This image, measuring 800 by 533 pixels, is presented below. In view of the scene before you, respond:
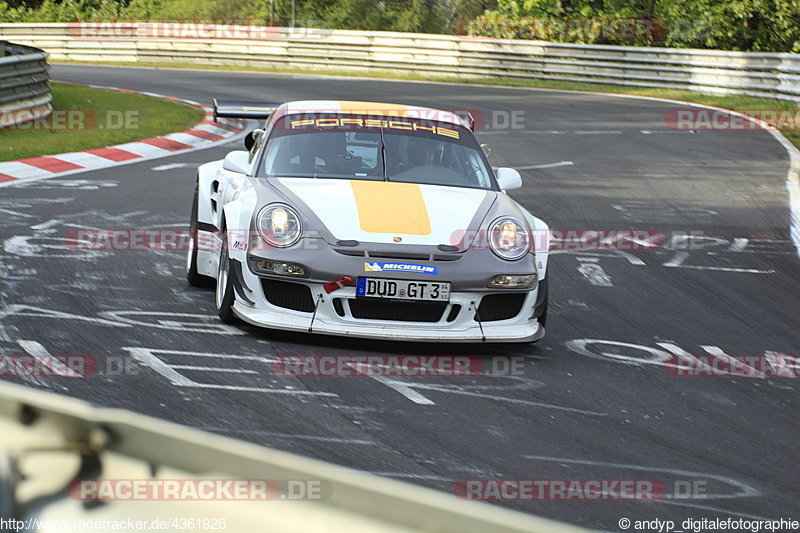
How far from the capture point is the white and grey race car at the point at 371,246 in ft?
19.1

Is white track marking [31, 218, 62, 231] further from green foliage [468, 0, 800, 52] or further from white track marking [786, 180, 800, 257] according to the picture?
green foliage [468, 0, 800, 52]

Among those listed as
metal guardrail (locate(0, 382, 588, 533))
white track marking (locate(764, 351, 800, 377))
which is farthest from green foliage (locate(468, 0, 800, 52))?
metal guardrail (locate(0, 382, 588, 533))

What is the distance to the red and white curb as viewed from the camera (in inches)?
476

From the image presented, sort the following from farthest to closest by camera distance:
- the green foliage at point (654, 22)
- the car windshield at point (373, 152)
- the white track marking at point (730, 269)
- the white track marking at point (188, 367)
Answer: the green foliage at point (654, 22) < the white track marking at point (730, 269) < the car windshield at point (373, 152) < the white track marking at point (188, 367)

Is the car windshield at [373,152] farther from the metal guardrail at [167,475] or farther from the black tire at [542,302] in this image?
the metal guardrail at [167,475]

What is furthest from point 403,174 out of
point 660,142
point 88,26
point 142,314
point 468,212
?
point 88,26

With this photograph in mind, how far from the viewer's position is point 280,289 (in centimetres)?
593

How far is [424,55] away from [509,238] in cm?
2400

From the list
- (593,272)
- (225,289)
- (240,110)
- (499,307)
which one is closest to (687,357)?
(499,307)

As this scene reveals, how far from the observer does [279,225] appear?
6043mm

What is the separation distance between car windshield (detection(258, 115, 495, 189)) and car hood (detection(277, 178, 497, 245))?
161mm

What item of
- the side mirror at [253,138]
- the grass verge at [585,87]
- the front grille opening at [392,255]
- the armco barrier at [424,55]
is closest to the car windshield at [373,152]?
the side mirror at [253,138]

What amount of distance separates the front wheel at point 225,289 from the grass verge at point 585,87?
12391mm

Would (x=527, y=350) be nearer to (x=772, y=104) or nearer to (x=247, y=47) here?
(x=772, y=104)
